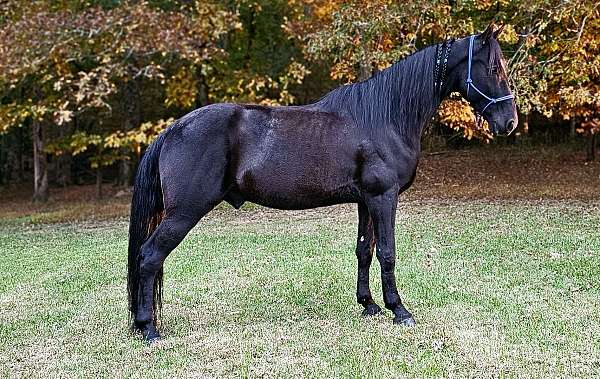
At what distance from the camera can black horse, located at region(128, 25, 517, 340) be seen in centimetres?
419

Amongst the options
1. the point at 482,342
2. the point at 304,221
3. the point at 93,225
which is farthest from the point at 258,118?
the point at 93,225

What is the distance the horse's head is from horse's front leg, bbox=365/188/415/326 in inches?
34.1

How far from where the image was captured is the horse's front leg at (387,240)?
4223mm

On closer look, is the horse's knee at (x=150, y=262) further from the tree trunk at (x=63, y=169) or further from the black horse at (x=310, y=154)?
the tree trunk at (x=63, y=169)

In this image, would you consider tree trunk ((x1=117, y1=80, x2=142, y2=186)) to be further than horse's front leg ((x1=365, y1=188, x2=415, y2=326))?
Yes

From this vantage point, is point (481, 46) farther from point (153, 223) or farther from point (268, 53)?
point (268, 53)

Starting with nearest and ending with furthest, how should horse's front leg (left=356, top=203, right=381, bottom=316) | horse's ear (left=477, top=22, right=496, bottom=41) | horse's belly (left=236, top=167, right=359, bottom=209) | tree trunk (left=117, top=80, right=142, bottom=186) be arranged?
1. horse's ear (left=477, top=22, right=496, bottom=41)
2. horse's belly (left=236, top=167, right=359, bottom=209)
3. horse's front leg (left=356, top=203, right=381, bottom=316)
4. tree trunk (left=117, top=80, right=142, bottom=186)

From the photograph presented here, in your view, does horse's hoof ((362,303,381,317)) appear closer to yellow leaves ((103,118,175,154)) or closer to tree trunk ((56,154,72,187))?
yellow leaves ((103,118,175,154))

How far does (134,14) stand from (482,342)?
12118mm

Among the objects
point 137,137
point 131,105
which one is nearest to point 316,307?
point 137,137

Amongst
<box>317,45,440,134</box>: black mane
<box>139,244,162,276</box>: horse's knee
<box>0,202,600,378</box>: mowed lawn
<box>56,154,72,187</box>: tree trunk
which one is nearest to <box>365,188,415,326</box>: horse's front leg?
<box>0,202,600,378</box>: mowed lawn

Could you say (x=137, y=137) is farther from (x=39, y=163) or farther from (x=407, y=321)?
(x=407, y=321)

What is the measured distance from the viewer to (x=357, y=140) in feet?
14.0

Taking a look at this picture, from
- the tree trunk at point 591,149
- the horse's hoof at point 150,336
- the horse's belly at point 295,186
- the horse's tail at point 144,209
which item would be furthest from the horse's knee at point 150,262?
the tree trunk at point 591,149
